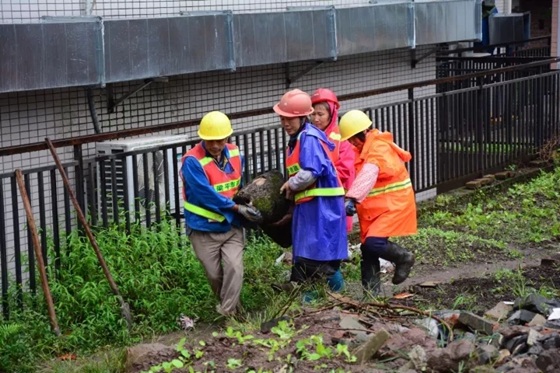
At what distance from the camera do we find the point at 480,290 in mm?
8242

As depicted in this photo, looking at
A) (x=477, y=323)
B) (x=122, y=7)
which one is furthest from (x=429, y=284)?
(x=122, y=7)

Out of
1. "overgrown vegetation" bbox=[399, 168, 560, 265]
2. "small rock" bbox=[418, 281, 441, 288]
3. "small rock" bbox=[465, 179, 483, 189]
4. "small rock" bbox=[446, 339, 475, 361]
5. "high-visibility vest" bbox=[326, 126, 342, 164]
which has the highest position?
"high-visibility vest" bbox=[326, 126, 342, 164]

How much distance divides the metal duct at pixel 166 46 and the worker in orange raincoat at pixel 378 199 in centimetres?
206

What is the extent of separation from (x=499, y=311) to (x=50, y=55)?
4016 millimetres

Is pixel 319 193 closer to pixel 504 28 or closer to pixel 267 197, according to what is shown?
pixel 267 197

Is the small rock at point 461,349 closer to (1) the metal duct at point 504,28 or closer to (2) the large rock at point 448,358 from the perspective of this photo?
(2) the large rock at point 448,358

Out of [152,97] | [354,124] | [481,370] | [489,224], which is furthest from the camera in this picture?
[489,224]

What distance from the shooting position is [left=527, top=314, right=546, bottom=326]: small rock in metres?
6.63

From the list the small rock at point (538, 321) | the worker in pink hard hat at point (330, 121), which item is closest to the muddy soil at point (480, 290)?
the small rock at point (538, 321)

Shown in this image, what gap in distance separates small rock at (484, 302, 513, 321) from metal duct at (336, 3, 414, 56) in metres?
4.91

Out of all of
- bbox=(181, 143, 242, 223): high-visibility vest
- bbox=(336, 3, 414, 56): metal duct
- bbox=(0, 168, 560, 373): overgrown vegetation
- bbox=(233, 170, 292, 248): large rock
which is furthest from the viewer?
bbox=(336, 3, 414, 56): metal duct

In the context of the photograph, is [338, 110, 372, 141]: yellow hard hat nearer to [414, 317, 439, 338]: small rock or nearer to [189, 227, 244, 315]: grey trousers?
[189, 227, 244, 315]: grey trousers

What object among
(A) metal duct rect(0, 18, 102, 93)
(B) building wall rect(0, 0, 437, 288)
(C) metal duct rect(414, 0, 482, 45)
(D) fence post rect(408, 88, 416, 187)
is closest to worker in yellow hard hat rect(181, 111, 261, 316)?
(B) building wall rect(0, 0, 437, 288)

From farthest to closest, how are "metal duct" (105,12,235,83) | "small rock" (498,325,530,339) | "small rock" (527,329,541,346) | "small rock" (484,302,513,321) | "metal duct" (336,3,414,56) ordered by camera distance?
"metal duct" (336,3,414,56) < "metal duct" (105,12,235,83) < "small rock" (484,302,513,321) < "small rock" (498,325,530,339) < "small rock" (527,329,541,346)
